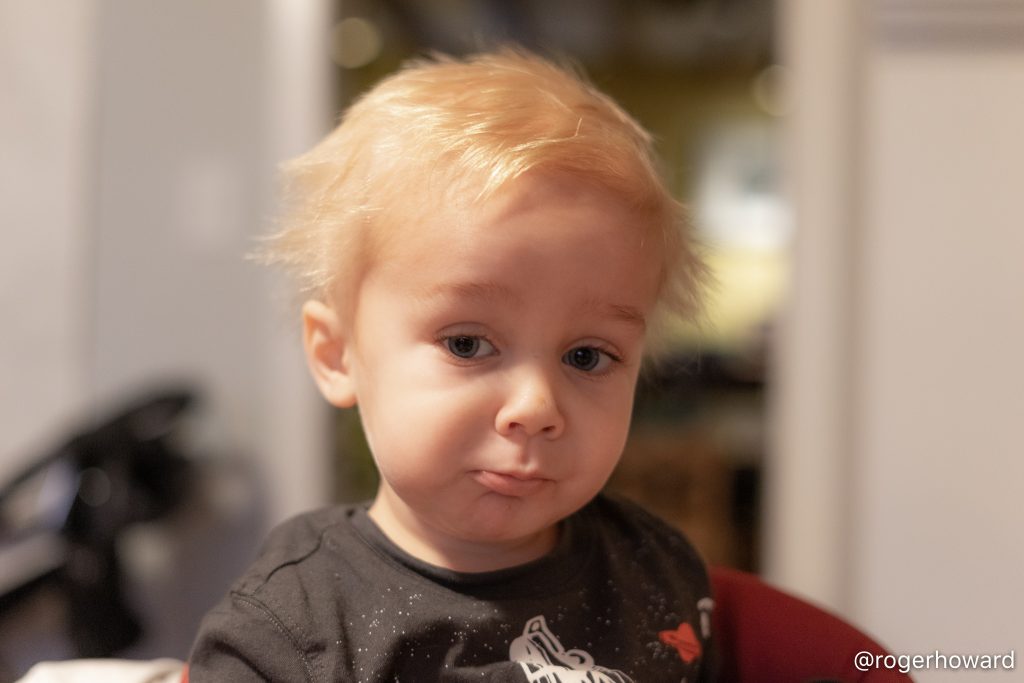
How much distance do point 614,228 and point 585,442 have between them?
0.52 feet

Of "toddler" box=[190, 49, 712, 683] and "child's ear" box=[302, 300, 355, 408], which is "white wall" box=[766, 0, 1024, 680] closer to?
"toddler" box=[190, 49, 712, 683]

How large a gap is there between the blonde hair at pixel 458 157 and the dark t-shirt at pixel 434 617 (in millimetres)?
209

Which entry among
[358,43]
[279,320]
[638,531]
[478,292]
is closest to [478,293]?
[478,292]

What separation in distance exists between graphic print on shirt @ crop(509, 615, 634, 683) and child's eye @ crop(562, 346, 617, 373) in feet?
0.65

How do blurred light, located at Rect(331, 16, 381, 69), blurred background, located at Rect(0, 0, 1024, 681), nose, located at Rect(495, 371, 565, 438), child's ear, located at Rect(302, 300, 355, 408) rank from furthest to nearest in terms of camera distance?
1. blurred light, located at Rect(331, 16, 381, 69)
2. blurred background, located at Rect(0, 0, 1024, 681)
3. child's ear, located at Rect(302, 300, 355, 408)
4. nose, located at Rect(495, 371, 565, 438)

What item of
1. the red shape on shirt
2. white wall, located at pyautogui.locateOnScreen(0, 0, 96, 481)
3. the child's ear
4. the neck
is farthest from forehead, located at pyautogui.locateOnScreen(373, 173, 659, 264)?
white wall, located at pyautogui.locateOnScreen(0, 0, 96, 481)

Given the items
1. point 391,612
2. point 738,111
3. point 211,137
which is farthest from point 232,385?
point 738,111

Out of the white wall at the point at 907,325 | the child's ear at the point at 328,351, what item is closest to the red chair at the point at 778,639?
the child's ear at the point at 328,351

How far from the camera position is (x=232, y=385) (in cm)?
192

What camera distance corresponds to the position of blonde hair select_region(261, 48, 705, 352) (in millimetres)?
684

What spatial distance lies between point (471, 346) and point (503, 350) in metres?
0.02

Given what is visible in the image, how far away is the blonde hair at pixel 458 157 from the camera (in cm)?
68

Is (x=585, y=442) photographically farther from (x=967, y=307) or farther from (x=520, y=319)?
(x=967, y=307)

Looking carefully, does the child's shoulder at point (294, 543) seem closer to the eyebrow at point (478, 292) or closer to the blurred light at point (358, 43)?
the eyebrow at point (478, 292)
